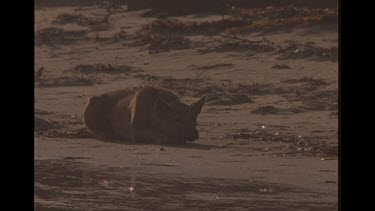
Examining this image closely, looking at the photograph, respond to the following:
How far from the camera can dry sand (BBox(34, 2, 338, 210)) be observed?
768 cm

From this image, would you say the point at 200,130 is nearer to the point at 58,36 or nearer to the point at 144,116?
the point at 144,116

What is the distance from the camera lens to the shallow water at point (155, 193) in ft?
23.2

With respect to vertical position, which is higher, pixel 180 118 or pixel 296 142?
pixel 180 118

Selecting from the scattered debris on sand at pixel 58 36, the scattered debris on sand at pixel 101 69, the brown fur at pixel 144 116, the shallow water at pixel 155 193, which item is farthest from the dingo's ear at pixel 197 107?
the scattered debris on sand at pixel 58 36

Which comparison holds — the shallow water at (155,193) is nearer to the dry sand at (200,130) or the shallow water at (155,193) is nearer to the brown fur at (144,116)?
the dry sand at (200,130)

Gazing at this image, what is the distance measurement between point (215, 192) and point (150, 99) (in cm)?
424

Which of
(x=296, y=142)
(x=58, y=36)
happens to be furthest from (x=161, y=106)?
(x=58, y=36)

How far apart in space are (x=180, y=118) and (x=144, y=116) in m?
0.48

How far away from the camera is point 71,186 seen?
831 cm

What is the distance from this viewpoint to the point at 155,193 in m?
7.74

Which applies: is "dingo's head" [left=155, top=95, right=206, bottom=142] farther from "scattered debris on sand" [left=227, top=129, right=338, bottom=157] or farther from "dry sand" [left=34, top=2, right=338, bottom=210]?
"scattered debris on sand" [left=227, top=129, right=338, bottom=157]

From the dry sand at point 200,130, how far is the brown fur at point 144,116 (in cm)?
24

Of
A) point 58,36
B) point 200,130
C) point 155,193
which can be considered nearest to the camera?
point 155,193
